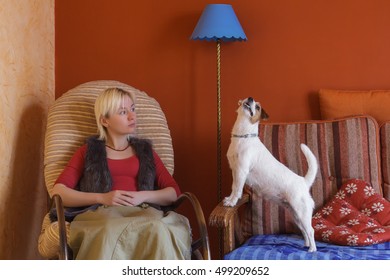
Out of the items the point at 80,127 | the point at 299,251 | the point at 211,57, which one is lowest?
the point at 299,251

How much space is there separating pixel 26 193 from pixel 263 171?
1.18 m

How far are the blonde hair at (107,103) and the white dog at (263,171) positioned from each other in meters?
0.50

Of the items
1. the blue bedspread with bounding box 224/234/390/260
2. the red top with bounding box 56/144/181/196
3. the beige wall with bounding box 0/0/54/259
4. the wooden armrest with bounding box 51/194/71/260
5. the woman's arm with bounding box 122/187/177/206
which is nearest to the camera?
the wooden armrest with bounding box 51/194/71/260

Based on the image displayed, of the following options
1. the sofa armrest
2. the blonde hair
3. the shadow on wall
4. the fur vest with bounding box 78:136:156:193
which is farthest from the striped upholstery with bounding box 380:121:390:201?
the shadow on wall

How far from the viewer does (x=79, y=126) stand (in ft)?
9.51

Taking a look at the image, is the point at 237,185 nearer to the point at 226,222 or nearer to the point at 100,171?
the point at 226,222

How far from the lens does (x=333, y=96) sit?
3.06 m

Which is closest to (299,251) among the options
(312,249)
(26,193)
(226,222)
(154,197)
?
(312,249)

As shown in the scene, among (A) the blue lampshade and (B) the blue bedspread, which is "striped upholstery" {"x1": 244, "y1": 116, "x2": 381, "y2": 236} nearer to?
(B) the blue bedspread

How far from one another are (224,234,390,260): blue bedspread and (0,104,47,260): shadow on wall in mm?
1042

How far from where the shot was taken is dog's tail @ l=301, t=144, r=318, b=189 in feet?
8.66

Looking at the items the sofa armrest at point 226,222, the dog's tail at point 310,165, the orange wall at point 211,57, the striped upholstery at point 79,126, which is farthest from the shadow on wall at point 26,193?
the dog's tail at point 310,165
